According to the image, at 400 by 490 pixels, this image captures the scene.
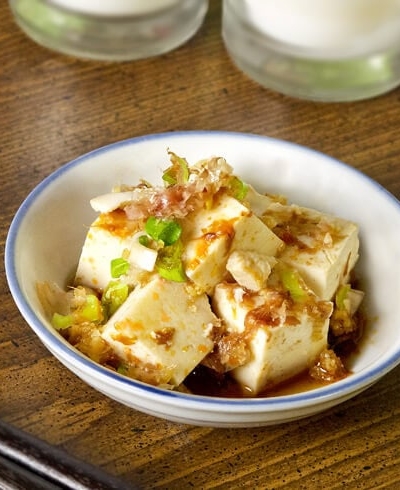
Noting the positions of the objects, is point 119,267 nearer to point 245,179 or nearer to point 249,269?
point 249,269

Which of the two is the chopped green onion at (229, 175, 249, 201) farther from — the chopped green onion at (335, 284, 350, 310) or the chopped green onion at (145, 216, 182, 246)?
the chopped green onion at (335, 284, 350, 310)

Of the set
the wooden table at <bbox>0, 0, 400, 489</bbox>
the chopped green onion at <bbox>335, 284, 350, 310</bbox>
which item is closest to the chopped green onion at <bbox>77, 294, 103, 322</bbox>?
the wooden table at <bbox>0, 0, 400, 489</bbox>

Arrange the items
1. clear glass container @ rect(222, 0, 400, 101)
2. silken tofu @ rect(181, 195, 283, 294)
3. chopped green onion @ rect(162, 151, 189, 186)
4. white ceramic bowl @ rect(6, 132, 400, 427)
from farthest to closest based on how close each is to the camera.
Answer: clear glass container @ rect(222, 0, 400, 101) < chopped green onion @ rect(162, 151, 189, 186) < silken tofu @ rect(181, 195, 283, 294) < white ceramic bowl @ rect(6, 132, 400, 427)

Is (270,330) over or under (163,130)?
over

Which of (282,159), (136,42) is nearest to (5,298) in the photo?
(282,159)

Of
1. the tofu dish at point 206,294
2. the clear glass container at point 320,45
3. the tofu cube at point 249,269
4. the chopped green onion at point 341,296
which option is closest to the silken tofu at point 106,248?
the tofu dish at point 206,294

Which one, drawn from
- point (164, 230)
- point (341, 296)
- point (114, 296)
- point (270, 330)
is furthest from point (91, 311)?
point (341, 296)
